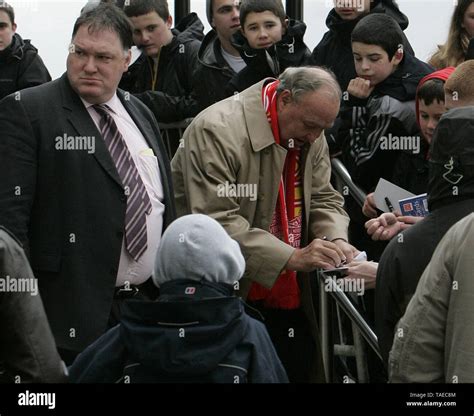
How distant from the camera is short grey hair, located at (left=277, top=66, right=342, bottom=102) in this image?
6.31 meters

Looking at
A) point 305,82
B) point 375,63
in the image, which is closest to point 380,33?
point 375,63

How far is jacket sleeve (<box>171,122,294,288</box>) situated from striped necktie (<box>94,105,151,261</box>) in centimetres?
31

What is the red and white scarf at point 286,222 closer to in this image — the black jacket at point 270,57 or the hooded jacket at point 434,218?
the black jacket at point 270,57

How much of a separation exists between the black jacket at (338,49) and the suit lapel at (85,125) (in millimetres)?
2011

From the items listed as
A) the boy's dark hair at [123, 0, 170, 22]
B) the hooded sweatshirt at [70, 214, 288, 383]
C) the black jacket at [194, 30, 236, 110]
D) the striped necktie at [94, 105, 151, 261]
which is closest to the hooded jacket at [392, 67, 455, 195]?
the black jacket at [194, 30, 236, 110]

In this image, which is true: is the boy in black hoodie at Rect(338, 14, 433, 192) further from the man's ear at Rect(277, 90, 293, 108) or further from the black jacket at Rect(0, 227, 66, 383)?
the black jacket at Rect(0, 227, 66, 383)

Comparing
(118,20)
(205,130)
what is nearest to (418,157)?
(205,130)

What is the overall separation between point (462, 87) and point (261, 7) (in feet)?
6.45

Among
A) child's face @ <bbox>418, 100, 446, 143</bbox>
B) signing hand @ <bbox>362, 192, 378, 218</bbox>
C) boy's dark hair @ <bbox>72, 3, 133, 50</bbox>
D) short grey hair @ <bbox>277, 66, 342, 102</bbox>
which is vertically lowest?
signing hand @ <bbox>362, 192, 378, 218</bbox>

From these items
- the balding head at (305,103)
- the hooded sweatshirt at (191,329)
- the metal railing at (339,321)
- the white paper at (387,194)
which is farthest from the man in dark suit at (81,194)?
the hooded sweatshirt at (191,329)

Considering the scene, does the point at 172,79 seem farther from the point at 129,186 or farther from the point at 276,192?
the point at 129,186

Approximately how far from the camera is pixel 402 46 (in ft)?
24.1

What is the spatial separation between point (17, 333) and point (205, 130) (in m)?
2.20

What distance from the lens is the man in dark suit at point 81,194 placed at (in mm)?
5770
